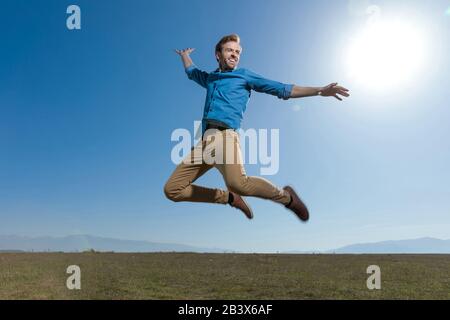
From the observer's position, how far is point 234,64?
7.50 m

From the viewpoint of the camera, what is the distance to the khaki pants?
22.9 feet

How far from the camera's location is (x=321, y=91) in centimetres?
704

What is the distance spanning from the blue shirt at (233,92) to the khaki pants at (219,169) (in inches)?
9.6

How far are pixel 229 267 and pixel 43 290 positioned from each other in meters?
5.95

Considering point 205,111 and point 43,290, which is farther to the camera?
point 43,290

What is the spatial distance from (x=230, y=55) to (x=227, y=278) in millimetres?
6689

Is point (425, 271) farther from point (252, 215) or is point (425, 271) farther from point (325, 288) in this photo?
point (252, 215)

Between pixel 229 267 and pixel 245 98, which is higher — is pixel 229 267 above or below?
below

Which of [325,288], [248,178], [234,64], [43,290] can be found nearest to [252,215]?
[248,178]

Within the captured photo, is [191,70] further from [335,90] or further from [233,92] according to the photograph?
[335,90]

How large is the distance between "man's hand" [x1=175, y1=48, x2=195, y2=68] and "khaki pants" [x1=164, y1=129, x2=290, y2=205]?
6.14 feet

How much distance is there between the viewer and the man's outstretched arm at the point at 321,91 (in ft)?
22.6

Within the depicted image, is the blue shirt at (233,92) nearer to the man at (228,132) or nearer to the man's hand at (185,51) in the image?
the man at (228,132)

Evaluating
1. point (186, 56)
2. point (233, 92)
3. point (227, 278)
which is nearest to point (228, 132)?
point (233, 92)
